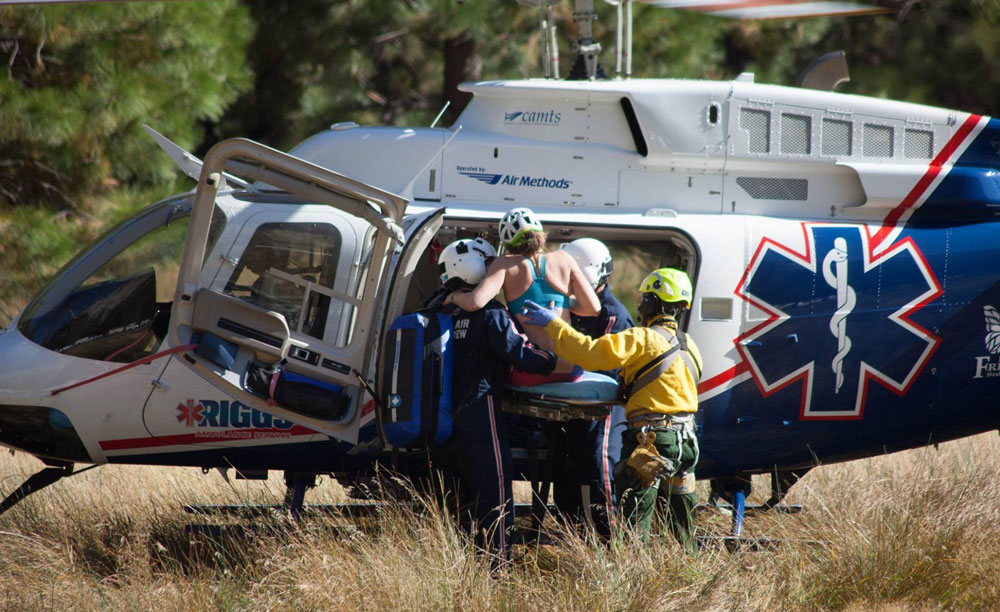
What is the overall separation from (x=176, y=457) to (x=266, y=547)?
0.72 meters

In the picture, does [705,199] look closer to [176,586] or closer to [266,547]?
[266,547]

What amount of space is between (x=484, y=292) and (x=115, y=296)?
199cm

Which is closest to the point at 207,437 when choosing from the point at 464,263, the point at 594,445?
the point at 464,263

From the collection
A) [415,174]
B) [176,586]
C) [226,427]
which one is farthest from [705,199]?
[176,586]

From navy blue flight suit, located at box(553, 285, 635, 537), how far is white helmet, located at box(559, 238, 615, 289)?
0.47 ft

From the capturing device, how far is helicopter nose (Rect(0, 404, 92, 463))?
17.4 ft

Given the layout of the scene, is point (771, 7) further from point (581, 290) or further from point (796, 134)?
point (581, 290)

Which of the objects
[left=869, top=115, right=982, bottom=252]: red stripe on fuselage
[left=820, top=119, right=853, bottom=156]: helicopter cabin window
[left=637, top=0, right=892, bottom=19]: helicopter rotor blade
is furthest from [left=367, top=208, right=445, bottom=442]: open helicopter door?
[left=869, top=115, right=982, bottom=252]: red stripe on fuselage

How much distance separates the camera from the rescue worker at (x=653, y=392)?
4895 millimetres

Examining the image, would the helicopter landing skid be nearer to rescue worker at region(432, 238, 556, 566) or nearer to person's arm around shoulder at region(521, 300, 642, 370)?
rescue worker at region(432, 238, 556, 566)

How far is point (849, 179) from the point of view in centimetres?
607

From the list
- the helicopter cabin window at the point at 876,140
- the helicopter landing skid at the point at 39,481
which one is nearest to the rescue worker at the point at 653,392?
the helicopter cabin window at the point at 876,140

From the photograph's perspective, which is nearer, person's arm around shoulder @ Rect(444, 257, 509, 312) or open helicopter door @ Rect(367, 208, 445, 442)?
person's arm around shoulder @ Rect(444, 257, 509, 312)

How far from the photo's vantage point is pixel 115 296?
539 cm
